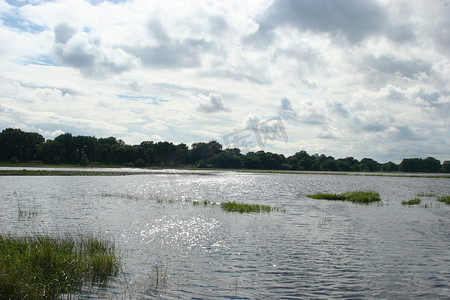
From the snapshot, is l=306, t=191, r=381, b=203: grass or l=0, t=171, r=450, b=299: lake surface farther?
l=306, t=191, r=381, b=203: grass

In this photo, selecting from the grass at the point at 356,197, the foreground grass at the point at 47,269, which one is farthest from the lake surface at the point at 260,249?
the grass at the point at 356,197

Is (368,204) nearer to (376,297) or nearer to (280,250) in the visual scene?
(280,250)

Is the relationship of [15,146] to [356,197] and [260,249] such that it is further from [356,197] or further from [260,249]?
[260,249]

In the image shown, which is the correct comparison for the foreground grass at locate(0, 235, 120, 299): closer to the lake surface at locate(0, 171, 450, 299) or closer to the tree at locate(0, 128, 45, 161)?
the lake surface at locate(0, 171, 450, 299)

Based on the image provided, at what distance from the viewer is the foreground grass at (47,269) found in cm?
1178

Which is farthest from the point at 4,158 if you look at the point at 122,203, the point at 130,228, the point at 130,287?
the point at 130,287

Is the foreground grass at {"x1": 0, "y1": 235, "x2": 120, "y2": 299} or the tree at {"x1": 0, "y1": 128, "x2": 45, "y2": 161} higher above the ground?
the tree at {"x1": 0, "y1": 128, "x2": 45, "y2": 161}

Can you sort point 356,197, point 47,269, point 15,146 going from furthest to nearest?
point 15,146
point 356,197
point 47,269

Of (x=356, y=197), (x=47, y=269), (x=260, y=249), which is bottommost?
(x=260, y=249)

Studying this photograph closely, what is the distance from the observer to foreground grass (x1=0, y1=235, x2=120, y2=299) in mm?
11781

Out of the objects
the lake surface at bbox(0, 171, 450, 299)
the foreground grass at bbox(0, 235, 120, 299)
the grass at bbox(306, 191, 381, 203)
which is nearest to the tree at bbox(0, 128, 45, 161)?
the lake surface at bbox(0, 171, 450, 299)

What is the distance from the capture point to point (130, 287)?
49.7ft

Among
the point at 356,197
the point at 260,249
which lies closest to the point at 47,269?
the point at 260,249

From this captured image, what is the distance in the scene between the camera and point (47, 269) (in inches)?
566
